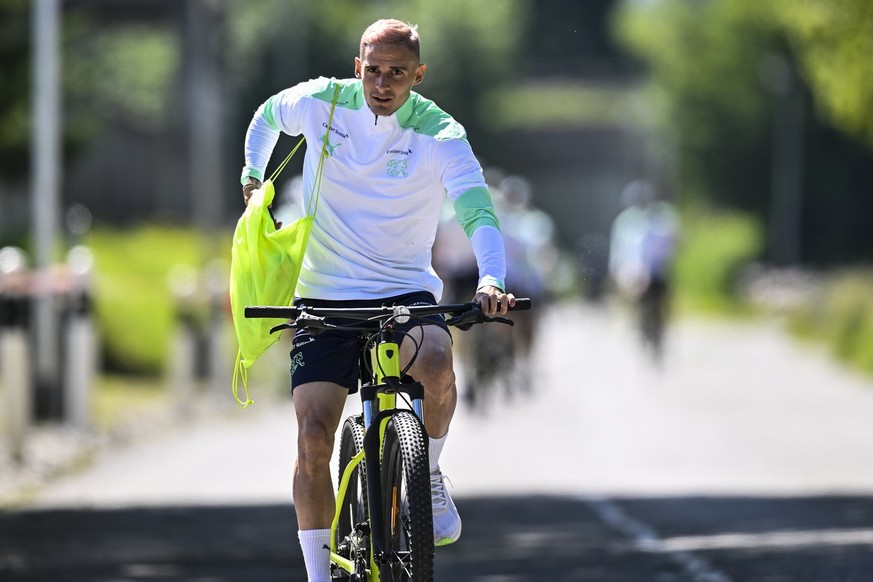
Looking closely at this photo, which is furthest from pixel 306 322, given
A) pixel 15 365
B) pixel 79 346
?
pixel 79 346

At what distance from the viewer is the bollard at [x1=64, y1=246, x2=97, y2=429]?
17.2 metres

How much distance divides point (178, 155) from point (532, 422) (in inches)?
1001

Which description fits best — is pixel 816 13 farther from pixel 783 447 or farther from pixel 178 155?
pixel 178 155

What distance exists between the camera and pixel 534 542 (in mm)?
11016

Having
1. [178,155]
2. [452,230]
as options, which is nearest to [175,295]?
[452,230]

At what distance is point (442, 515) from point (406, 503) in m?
0.51

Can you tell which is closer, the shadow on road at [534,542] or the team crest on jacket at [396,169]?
the team crest on jacket at [396,169]

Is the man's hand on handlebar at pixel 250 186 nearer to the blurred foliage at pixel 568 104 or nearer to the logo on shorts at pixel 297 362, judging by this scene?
the logo on shorts at pixel 297 362

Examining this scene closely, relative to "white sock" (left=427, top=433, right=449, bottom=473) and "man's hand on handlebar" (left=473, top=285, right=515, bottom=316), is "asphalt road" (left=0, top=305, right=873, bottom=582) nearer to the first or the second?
"white sock" (left=427, top=433, right=449, bottom=473)

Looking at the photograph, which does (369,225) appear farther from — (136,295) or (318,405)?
(136,295)

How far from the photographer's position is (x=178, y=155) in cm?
4331

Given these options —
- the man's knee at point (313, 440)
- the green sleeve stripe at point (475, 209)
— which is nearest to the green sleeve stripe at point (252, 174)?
the green sleeve stripe at point (475, 209)

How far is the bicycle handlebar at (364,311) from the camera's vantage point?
654cm

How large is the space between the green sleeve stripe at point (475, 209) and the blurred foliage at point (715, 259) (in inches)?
1906
